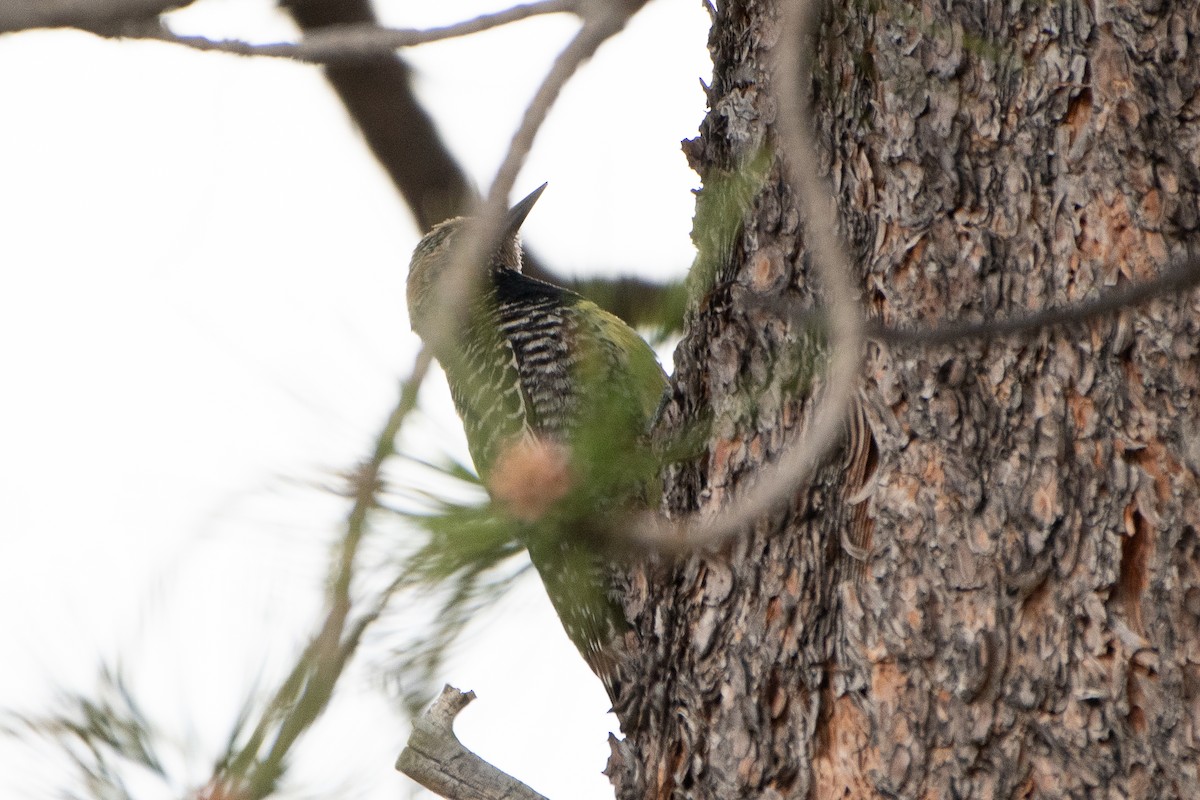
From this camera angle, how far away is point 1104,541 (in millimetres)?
1866

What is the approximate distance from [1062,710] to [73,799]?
1411 millimetres

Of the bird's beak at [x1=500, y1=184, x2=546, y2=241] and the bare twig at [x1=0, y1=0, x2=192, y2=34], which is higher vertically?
the bird's beak at [x1=500, y1=184, x2=546, y2=241]

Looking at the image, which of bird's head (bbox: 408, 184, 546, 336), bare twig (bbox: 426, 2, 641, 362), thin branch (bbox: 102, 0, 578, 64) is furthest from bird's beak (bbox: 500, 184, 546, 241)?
bare twig (bbox: 426, 2, 641, 362)

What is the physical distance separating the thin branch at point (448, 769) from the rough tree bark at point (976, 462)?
276 mm

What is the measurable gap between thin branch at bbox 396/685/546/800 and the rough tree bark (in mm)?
276

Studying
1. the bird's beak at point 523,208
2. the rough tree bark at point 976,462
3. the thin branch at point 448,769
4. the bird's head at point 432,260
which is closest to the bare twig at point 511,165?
the rough tree bark at point 976,462

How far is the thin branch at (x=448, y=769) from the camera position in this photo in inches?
93.4

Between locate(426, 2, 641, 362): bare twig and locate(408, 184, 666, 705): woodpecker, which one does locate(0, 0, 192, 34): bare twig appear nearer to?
locate(408, 184, 666, 705): woodpecker

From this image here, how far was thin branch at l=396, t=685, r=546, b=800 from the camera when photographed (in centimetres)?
237

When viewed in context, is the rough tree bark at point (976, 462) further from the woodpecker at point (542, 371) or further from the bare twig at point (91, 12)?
the bare twig at point (91, 12)

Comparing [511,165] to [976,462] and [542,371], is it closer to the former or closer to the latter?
[976,462]

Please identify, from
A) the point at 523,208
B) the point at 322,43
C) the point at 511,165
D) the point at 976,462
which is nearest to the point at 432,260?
the point at 523,208

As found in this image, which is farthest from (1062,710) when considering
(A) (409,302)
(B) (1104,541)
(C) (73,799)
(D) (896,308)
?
(A) (409,302)

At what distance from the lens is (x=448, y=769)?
93.7 inches
